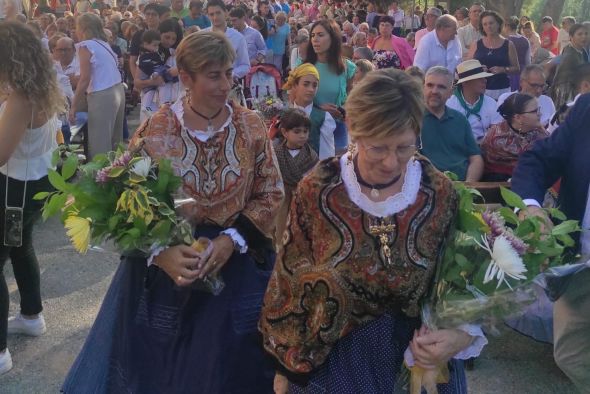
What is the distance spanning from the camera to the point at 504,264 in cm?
222

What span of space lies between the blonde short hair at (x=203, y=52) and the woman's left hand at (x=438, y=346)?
5.08 ft

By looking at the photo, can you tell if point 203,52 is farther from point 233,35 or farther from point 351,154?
point 233,35

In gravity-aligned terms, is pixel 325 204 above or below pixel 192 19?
above

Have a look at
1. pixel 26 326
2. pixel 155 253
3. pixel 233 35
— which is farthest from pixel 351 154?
pixel 233 35

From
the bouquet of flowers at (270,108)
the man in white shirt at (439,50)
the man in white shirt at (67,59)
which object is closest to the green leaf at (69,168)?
the bouquet of flowers at (270,108)

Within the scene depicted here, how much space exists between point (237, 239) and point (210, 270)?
201mm

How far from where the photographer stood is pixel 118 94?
25.5 feet

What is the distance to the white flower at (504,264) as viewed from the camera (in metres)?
Result: 2.22

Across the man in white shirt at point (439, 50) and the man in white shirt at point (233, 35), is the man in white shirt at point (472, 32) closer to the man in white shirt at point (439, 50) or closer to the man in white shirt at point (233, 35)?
the man in white shirt at point (439, 50)

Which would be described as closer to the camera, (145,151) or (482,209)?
(482,209)

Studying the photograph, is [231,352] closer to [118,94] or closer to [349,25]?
[118,94]

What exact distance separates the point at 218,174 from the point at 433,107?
267 cm

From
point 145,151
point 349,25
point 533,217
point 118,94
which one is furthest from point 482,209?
point 349,25

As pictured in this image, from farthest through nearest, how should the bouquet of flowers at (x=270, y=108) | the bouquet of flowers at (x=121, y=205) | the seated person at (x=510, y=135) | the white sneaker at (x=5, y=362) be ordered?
1. the bouquet of flowers at (x=270, y=108)
2. the seated person at (x=510, y=135)
3. the white sneaker at (x=5, y=362)
4. the bouquet of flowers at (x=121, y=205)
